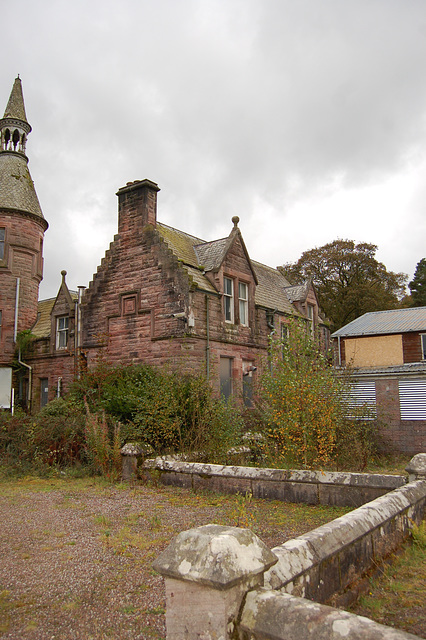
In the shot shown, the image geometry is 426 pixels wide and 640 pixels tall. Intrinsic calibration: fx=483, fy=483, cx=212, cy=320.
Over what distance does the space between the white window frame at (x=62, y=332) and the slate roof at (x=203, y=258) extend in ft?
23.1

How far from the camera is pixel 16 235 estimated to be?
25.7 meters

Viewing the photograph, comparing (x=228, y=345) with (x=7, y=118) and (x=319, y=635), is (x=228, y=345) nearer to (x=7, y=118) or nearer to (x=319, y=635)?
(x=319, y=635)

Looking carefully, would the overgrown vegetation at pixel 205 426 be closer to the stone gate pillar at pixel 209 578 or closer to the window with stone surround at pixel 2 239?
the stone gate pillar at pixel 209 578

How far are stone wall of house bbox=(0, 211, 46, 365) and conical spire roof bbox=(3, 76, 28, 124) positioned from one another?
648cm

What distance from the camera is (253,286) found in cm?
2206

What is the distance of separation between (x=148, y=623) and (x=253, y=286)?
61.2 ft

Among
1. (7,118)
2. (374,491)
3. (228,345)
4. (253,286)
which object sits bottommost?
(374,491)

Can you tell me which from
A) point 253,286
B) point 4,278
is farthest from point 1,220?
point 253,286

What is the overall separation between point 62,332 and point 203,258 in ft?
27.4

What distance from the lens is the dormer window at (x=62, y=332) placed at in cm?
2381

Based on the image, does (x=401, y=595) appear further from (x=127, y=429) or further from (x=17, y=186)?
(x=17, y=186)

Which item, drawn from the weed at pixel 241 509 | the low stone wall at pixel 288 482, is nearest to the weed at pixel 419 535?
the low stone wall at pixel 288 482

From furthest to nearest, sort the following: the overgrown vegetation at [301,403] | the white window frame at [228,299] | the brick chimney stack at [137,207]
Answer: the white window frame at [228,299] < the brick chimney stack at [137,207] < the overgrown vegetation at [301,403]

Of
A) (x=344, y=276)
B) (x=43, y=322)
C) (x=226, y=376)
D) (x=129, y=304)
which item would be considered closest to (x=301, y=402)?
(x=226, y=376)
